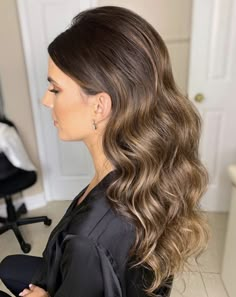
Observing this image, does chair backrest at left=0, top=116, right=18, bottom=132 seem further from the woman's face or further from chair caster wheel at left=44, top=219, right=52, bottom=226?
the woman's face

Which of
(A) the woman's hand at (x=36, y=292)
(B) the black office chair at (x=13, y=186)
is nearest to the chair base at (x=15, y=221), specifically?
(B) the black office chair at (x=13, y=186)

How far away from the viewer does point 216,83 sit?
1971 millimetres

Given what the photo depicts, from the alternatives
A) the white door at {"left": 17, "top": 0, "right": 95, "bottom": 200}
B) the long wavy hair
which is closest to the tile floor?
the white door at {"left": 17, "top": 0, "right": 95, "bottom": 200}

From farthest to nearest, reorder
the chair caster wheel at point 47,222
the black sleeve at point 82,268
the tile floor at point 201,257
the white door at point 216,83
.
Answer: the chair caster wheel at point 47,222
the white door at point 216,83
the tile floor at point 201,257
the black sleeve at point 82,268

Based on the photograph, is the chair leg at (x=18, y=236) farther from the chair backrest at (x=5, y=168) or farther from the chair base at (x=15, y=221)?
the chair backrest at (x=5, y=168)

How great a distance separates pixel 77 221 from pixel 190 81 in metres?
1.58

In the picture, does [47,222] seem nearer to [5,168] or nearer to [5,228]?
[5,228]

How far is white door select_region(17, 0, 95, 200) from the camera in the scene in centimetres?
195

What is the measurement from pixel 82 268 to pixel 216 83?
1.70 meters

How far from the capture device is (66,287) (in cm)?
67

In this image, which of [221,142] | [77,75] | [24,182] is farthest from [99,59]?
[221,142]

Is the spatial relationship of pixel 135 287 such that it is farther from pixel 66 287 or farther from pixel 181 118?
pixel 181 118

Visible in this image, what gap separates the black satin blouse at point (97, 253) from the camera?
63 cm

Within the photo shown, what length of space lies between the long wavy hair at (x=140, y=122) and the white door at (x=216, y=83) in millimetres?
1290
